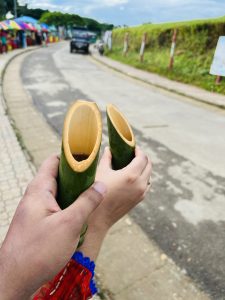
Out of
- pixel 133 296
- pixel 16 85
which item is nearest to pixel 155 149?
pixel 133 296

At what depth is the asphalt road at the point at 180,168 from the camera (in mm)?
2945

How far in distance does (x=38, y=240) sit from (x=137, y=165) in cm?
44

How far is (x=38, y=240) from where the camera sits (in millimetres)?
869

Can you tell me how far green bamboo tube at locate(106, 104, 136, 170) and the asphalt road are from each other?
183 cm

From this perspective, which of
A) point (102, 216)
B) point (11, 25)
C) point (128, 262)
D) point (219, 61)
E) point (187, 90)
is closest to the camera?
point (102, 216)

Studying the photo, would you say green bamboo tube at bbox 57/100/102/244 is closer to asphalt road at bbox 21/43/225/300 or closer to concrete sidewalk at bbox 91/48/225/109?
asphalt road at bbox 21/43/225/300

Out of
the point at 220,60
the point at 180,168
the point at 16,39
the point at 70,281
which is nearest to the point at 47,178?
the point at 70,281

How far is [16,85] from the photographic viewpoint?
35.2 ft

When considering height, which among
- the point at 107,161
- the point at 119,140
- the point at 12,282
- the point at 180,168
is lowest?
the point at 180,168

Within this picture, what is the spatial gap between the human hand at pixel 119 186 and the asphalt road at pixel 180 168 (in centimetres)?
171

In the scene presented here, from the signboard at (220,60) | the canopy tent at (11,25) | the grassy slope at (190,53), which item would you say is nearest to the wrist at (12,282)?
the grassy slope at (190,53)

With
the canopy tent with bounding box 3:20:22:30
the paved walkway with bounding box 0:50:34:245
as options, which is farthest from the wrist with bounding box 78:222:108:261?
the canopy tent with bounding box 3:20:22:30

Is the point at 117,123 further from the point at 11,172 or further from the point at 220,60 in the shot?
the point at 220,60

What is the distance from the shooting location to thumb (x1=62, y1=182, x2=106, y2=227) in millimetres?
905
